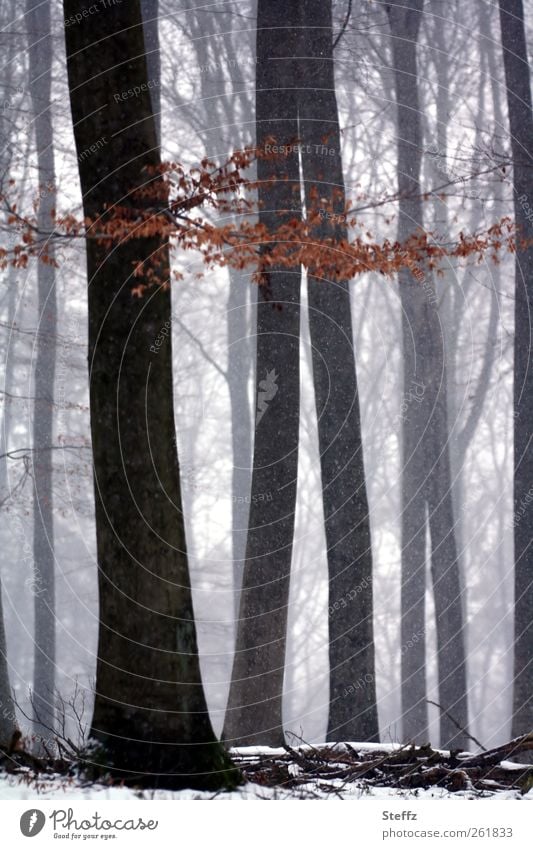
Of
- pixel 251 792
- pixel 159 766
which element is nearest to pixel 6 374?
pixel 159 766

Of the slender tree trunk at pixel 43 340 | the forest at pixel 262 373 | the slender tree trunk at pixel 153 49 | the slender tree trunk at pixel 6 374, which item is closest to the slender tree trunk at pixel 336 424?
the forest at pixel 262 373

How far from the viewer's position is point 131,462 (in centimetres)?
642

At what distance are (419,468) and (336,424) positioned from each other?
2.80 metres

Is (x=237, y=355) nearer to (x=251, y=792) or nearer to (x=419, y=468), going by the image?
(x=419, y=468)

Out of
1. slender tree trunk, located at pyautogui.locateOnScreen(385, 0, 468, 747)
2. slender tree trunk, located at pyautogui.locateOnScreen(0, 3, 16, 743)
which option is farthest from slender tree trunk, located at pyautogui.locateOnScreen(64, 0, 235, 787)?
slender tree trunk, located at pyautogui.locateOnScreen(385, 0, 468, 747)

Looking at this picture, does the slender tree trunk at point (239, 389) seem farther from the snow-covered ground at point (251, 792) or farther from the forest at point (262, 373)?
the snow-covered ground at point (251, 792)

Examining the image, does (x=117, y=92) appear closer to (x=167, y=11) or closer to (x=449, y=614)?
(x=167, y=11)

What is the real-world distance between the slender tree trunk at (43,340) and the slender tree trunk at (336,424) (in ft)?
8.27

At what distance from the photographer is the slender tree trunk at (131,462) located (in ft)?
20.6

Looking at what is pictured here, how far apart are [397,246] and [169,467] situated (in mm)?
3079

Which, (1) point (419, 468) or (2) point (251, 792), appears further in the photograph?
(1) point (419, 468)

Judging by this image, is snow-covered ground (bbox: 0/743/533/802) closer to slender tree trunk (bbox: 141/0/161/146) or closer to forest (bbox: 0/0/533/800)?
forest (bbox: 0/0/533/800)

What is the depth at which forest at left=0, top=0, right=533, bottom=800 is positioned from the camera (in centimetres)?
642

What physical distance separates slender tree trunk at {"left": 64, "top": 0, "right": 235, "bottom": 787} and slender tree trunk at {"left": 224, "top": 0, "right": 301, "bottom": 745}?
1.29 meters
